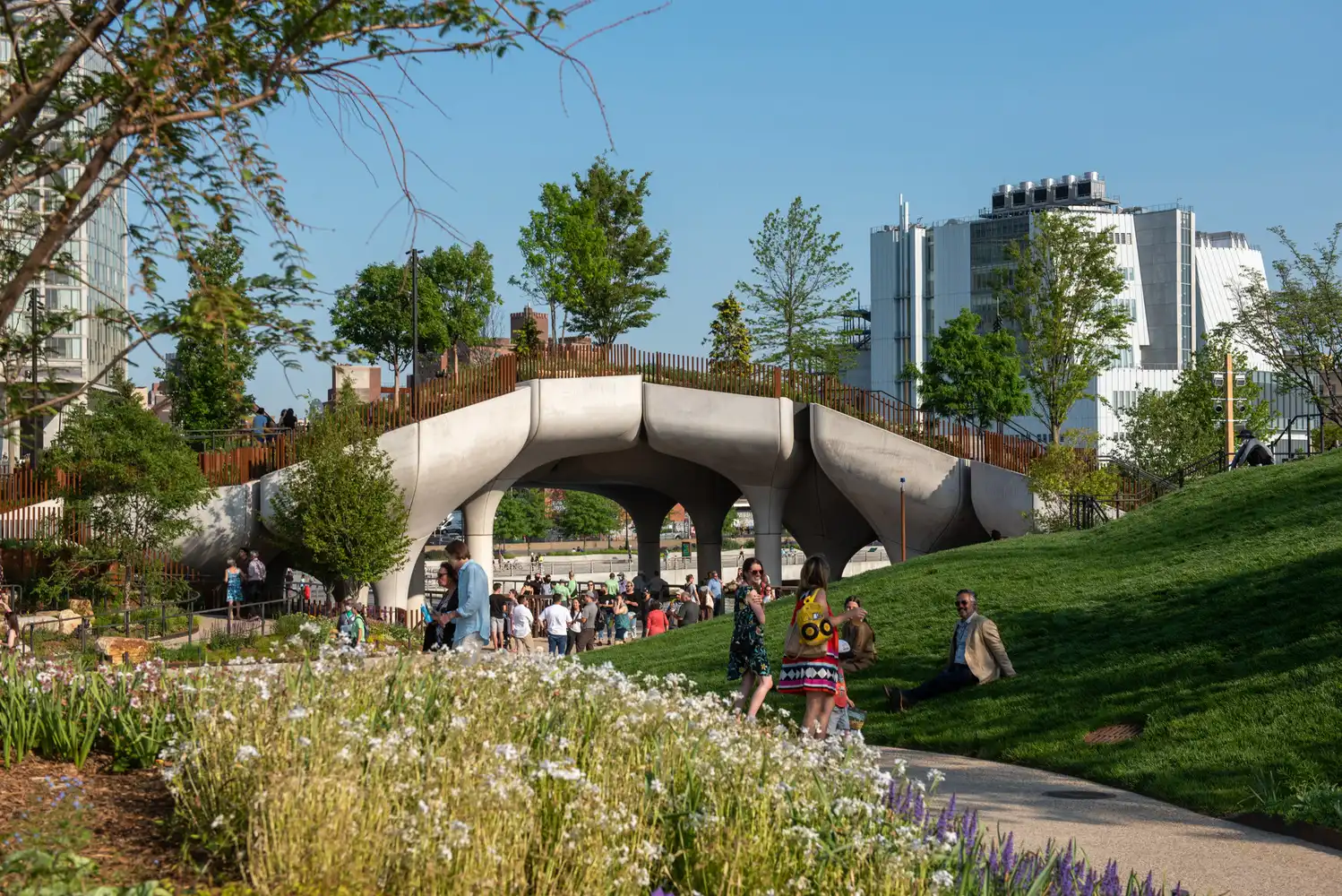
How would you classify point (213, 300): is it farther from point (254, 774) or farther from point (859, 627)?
point (859, 627)

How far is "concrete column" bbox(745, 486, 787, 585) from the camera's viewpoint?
39.0 m

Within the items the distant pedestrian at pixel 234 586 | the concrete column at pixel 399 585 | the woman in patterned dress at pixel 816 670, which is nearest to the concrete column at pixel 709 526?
the concrete column at pixel 399 585

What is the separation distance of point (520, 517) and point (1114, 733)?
80.9 m

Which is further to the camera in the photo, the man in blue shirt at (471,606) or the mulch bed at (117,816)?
the man in blue shirt at (471,606)

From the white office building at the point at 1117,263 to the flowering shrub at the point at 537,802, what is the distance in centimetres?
9836

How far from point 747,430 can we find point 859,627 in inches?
814

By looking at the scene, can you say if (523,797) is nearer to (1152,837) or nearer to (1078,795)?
(1152,837)

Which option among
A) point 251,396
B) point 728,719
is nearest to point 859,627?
point 728,719

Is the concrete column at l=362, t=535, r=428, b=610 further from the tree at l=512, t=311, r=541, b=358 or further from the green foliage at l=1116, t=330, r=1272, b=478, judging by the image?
the green foliage at l=1116, t=330, r=1272, b=478

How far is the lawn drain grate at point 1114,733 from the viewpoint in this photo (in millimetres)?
11383

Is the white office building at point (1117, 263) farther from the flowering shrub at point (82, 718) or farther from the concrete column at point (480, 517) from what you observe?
the flowering shrub at point (82, 718)

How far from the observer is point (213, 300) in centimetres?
484

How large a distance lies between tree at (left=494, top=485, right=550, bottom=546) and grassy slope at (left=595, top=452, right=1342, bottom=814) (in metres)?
68.7

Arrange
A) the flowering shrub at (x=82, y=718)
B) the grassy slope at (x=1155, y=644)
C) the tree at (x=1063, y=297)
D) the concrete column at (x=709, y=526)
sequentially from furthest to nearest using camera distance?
the concrete column at (x=709, y=526) < the tree at (x=1063, y=297) < the grassy slope at (x=1155, y=644) < the flowering shrub at (x=82, y=718)
